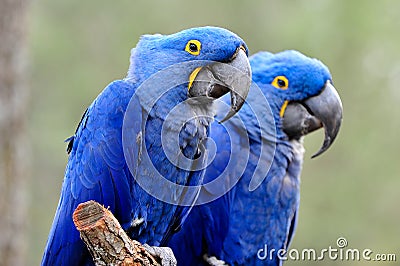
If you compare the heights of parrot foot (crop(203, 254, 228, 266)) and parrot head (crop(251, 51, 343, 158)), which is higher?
parrot head (crop(251, 51, 343, 158))

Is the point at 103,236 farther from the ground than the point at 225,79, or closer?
closer

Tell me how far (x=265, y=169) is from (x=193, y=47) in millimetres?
1043

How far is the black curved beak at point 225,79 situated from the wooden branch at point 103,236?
2.81 ft

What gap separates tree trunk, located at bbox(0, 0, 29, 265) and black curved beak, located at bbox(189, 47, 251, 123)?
6.03 feet

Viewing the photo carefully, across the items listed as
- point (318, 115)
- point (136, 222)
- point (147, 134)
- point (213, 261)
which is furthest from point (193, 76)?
point (213, 261)

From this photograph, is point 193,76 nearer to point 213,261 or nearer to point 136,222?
point 136,222

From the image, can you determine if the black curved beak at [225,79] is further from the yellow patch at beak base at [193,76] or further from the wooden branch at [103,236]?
the wooden branch at [103,236]

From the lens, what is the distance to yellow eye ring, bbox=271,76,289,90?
356cm

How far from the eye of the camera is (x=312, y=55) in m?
7.22

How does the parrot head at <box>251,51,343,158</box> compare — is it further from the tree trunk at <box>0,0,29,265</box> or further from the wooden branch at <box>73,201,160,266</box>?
the tree trunk at <box>0,0,29,265</box>

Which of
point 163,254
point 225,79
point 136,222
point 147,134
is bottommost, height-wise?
point 163,254

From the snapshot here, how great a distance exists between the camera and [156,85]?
107 inches

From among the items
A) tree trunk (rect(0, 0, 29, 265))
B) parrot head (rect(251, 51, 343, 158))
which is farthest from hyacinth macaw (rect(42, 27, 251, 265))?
tree trunk (rect(0, 0, 29, 265))

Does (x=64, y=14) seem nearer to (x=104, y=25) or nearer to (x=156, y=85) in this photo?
(x=104, y=25)
